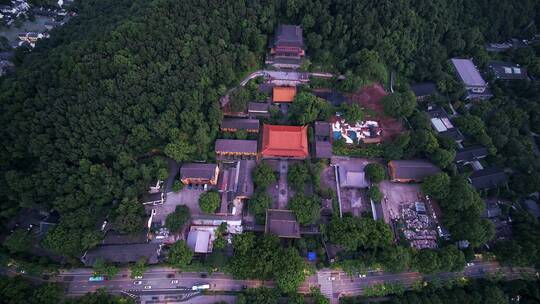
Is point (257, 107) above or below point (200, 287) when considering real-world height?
above

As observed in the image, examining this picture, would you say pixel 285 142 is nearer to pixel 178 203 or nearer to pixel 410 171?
pixel 178 203

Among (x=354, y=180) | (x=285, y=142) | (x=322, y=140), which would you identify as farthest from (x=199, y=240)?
(x=322, y=140)

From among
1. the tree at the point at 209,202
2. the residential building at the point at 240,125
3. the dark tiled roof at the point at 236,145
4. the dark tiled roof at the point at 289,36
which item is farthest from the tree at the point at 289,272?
the dark tiled roof at the point at 289,36

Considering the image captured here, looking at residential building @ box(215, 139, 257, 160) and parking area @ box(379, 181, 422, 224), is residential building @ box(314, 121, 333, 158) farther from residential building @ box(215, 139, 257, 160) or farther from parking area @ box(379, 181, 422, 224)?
residential building @ box(215, 139, 257, 160)

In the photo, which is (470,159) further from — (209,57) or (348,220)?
(209,57)

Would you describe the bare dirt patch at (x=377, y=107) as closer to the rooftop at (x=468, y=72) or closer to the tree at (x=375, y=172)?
the tree at (x=375, y=172)

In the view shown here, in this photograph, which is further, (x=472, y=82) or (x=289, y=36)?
(x=472, y=82)
